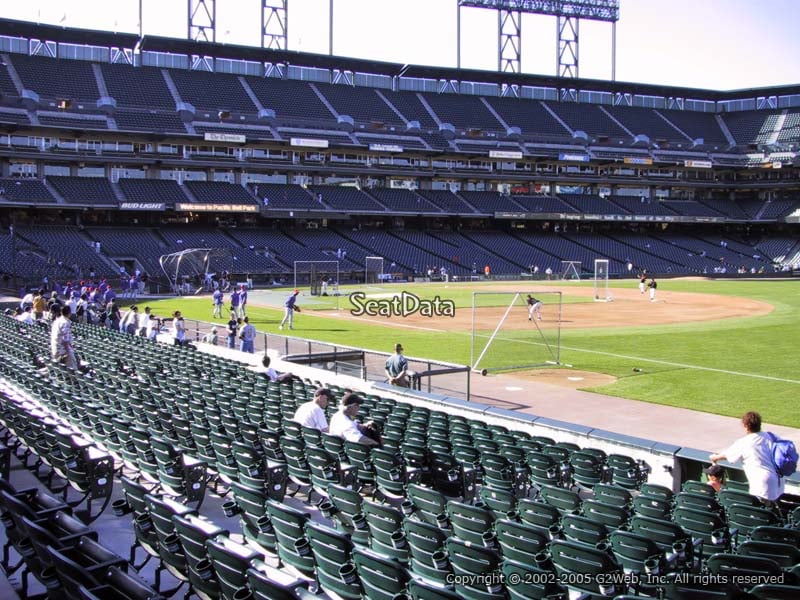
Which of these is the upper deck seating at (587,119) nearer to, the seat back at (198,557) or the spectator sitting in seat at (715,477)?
the spectator sitting in seat at (715,477)

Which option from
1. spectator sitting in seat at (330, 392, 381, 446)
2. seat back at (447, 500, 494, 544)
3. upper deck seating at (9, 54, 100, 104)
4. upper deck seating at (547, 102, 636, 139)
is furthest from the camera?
upper deck seating at (547, 102, 636, 139)

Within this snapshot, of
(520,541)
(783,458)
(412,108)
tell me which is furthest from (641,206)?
(520,541)

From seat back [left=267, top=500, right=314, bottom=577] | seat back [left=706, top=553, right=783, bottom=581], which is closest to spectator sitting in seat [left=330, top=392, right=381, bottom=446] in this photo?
seat back [left=267, top=500, right=314, bottom=577]

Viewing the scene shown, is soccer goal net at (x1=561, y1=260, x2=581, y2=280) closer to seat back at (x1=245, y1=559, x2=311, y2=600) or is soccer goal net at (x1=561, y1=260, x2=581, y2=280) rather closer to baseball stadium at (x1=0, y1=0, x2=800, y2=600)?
baseball stadium at (x1=0, y1=0, x2=800, y2=600)

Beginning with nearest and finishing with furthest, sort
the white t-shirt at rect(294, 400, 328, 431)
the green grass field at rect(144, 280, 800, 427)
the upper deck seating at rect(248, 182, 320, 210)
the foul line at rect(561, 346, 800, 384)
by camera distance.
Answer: the white t-shirt at rect(294, 400, 328, 431), the green grass field at rect(144, 280, 800, 427), the foul line at rect(561, 346, 800, 384), the upper deck seating at rect(248, 182, 320, 210)

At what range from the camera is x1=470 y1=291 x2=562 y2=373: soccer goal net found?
2559cm

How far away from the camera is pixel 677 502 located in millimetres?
8383

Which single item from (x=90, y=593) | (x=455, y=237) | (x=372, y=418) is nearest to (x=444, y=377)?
(x=372, y=418)

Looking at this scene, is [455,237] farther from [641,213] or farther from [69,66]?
[69,66]

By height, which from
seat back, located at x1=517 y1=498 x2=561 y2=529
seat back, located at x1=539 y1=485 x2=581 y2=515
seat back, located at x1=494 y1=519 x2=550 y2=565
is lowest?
seat back, located at x1=539 y1=485 x2=581 y2=515

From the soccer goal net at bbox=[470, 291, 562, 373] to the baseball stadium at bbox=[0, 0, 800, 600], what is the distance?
0.29 metres

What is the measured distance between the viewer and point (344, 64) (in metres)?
90.5

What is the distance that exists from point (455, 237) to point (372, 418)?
73.5 meters

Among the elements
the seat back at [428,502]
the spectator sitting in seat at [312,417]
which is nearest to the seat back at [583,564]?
the seat back at [428,502]
